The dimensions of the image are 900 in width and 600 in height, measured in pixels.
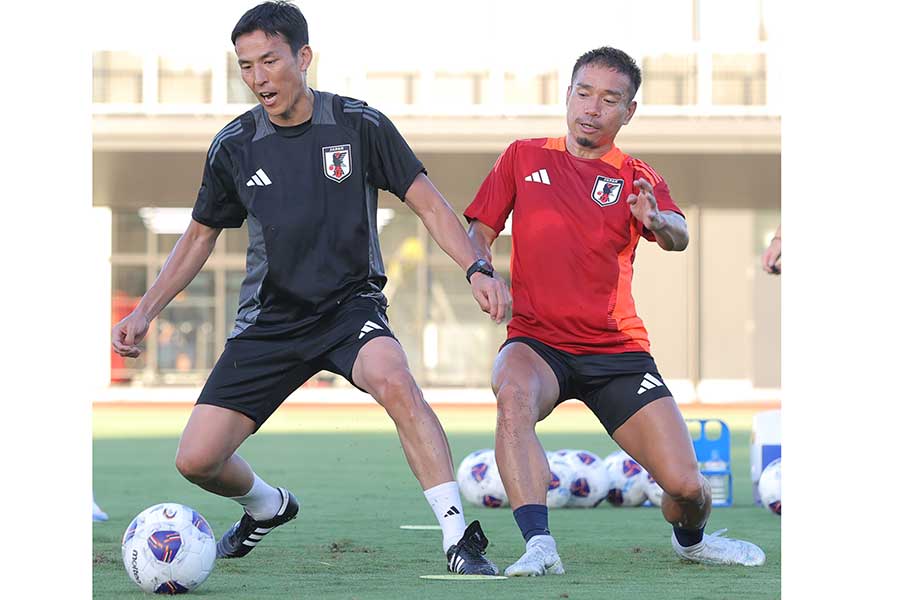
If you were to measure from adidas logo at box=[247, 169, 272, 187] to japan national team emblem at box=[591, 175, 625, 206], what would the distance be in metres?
1.40

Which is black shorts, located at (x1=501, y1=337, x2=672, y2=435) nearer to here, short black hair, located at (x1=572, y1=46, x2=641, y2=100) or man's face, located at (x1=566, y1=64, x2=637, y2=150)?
man's face, located at (x1=566, y1=64, x2=637, y2=150)

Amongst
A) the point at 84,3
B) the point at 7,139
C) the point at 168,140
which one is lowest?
the point at 7,139

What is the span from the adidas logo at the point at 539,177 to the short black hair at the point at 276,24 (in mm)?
1143

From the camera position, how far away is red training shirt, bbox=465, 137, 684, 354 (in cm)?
657

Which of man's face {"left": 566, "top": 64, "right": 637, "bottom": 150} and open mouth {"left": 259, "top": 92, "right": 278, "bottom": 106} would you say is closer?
open mouth {"left": 259, "top": 92, "right": 278, "bottom": 106}

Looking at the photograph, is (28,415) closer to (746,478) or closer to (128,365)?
(746,478)

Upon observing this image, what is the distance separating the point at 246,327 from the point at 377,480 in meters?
6.04

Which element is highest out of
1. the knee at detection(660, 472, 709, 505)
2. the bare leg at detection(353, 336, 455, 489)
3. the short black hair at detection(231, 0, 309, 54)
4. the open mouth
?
the short black hair at detection(231, 0, 309, 54)

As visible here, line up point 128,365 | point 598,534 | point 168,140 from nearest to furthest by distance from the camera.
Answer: point 598,534 < point 168,140 < point 128,365

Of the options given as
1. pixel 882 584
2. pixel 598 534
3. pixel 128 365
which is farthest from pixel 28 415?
pixel 128 365

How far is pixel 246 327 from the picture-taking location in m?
6.52

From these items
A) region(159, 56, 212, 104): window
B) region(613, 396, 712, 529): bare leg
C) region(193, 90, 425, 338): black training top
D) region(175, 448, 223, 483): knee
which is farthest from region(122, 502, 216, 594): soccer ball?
region(159, 56, 212, 104): window

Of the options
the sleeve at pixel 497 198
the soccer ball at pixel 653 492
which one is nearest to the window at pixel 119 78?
the soccer ball at pixel 653 492

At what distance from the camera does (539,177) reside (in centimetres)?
673
